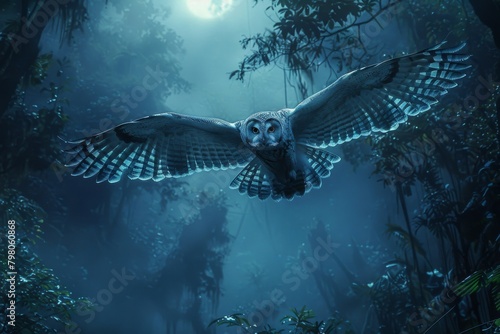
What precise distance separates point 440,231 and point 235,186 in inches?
176

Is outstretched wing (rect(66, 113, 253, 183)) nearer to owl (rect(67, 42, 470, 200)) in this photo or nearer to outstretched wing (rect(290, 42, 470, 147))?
owl (rect(67, 42, 470, 200))

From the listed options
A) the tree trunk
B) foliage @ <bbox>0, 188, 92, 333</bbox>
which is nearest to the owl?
the tree trunk

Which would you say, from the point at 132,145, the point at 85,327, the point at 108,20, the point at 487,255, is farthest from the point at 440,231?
the point at 108,20

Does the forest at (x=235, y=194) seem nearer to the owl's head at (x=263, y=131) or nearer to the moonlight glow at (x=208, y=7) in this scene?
the moonlight glow at (x=208, y=7)

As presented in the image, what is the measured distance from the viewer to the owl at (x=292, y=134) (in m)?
3.44

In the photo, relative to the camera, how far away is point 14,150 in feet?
23.0

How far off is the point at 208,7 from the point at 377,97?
29136mm

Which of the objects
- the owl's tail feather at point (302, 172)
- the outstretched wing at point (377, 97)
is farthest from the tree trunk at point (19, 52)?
the outstretched wing at point (377, 97)

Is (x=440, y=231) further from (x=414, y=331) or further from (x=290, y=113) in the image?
(x=290, y=113)

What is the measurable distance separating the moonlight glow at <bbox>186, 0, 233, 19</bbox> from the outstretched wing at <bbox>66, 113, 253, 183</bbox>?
2706 cm

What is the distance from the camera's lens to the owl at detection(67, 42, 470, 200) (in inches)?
135

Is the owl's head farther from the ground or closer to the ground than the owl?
closer to the ground

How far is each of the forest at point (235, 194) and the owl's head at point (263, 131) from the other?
154 cm

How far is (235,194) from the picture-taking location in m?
33.4
